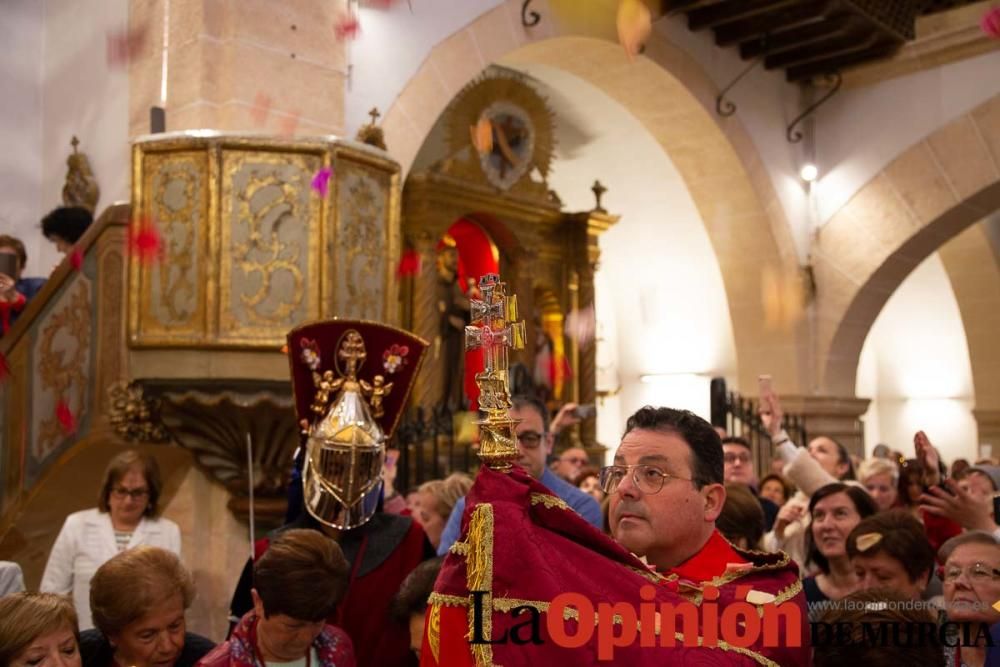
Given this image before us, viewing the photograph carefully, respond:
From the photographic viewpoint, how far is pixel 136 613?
8.98ft

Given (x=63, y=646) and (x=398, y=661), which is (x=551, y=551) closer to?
(x=63, y=646)

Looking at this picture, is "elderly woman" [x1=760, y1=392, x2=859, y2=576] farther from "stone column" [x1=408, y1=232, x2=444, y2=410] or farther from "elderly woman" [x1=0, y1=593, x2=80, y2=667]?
"stone column" [x1=408, y1=232, x2=444, y2=410]

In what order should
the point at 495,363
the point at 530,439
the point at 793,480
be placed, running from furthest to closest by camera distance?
the point at 793,480, the point at 530,439, the point at 495,363

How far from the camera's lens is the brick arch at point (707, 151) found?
860 centimetres

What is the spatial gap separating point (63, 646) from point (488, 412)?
1.30 metres

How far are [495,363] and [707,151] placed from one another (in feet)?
27.9

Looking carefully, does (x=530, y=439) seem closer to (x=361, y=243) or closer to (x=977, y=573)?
(x=977, y=573)

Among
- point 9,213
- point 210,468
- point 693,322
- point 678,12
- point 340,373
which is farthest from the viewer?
point 693,322

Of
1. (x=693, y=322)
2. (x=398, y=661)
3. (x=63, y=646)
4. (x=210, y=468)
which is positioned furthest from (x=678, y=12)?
(x=63, y=646)

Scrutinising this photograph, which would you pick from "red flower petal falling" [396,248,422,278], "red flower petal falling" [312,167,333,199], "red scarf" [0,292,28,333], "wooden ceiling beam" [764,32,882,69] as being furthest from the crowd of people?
"wooden ceiling beam" [764,32,882,69]

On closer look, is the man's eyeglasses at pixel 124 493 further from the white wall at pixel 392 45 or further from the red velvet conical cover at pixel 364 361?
the white wall at pixel 392 45

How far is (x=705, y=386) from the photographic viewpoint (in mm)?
13273

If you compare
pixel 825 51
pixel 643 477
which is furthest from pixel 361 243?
pixel 825 51

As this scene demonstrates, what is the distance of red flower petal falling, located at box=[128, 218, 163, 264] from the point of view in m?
5.16
